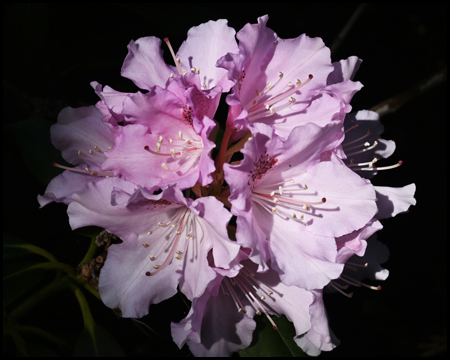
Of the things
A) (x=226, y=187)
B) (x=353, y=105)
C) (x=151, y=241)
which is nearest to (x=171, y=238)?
(x=151, y=241)

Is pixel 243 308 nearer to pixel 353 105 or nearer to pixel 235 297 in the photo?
pixel 235 297

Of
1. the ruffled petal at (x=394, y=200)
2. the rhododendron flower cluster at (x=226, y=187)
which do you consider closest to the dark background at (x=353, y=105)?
the rhododendron flower cluster at (x=226, y=187)

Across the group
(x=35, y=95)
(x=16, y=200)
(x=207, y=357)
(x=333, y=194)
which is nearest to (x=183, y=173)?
(x=333, y=194)

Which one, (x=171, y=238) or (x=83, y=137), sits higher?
(x=83, y=137)

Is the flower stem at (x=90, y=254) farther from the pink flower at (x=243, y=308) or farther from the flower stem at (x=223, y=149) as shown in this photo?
the flower stem at (x=223, y=149)

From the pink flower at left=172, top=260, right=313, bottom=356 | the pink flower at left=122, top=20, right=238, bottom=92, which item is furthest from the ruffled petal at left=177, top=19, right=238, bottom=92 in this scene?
the pink flower at left=172, top=260, right=313, bottom=356

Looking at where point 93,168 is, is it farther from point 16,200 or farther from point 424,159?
point 424,159
